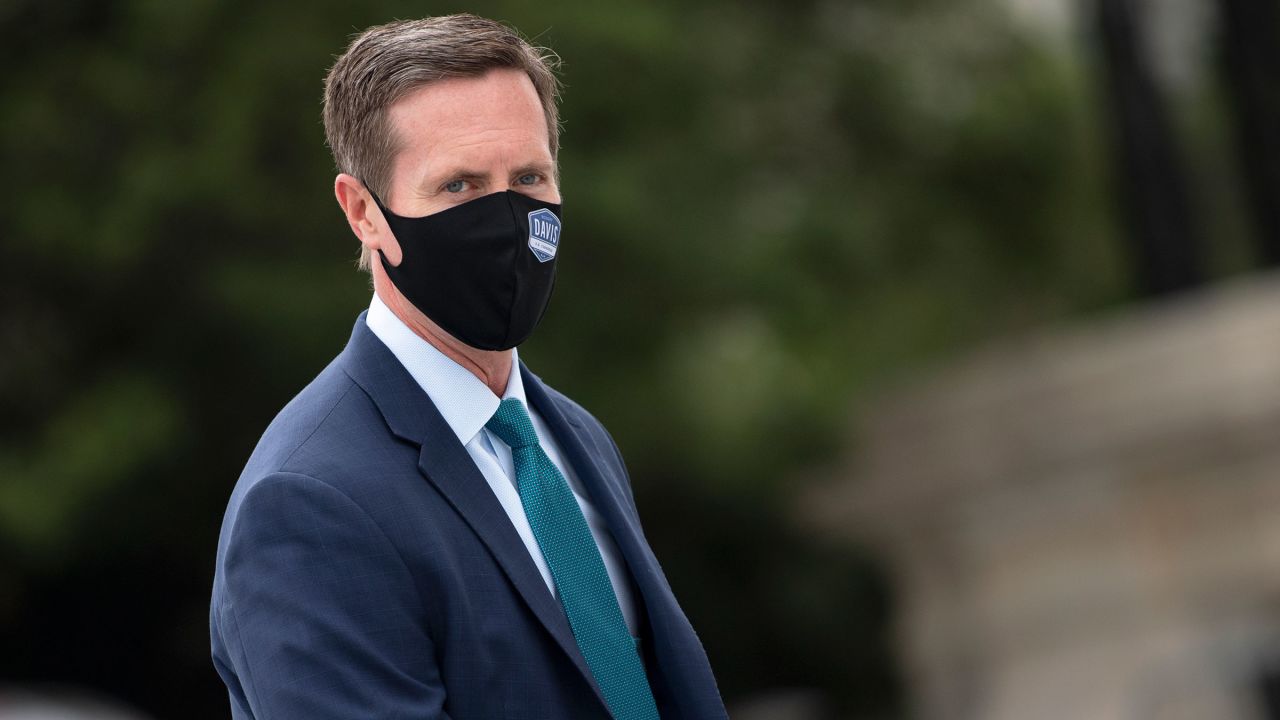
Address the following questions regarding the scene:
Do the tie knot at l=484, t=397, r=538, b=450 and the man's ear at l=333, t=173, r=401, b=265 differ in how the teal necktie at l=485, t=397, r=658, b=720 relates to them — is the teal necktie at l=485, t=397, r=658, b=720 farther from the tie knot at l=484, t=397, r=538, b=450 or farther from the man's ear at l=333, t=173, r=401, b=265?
the man's ear at l=333, t=173, r=401, b=265

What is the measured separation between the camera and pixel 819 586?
1445 centimetres

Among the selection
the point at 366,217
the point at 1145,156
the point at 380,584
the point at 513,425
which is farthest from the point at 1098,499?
the point at 380,584

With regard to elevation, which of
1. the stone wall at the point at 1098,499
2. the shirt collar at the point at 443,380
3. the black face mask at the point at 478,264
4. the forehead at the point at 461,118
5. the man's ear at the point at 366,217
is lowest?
the stone wall at the point at 1098,499

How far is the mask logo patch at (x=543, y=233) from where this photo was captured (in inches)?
95.0

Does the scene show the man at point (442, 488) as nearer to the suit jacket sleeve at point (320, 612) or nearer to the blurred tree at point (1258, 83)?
the suit jacket sleeve at point (320, 612)

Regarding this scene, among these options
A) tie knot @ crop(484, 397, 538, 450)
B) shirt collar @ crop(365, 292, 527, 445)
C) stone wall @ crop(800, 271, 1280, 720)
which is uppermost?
shirt collar @ crop(365, 292, 527, 445)

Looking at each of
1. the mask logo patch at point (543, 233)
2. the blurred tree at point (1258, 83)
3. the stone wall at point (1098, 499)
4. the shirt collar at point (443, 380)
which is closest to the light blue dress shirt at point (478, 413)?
the shirt collar at point (443, 380)

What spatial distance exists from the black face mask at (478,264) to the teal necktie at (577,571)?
0.13 meters

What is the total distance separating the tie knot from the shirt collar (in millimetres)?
15

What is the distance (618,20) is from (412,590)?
359 inches

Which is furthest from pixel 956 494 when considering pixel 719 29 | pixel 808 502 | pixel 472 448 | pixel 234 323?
pixel 472 448

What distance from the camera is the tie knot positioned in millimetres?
2449

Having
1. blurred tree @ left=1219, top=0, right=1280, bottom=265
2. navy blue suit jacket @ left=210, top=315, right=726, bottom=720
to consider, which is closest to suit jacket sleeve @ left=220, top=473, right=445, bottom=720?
navy blue suit jacket @ left=210, top=315, right=726, bottom=720

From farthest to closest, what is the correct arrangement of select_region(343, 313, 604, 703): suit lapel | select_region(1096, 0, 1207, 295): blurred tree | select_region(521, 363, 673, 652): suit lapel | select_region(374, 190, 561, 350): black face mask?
select_region(1096, 0, 1207, 295): blurred tree
select_region(521, 363, 673, 652): suit lapel
select_region(374, 190, 561, 350): black face mask
select_region(343, 313, 604, 703): suit lapel
